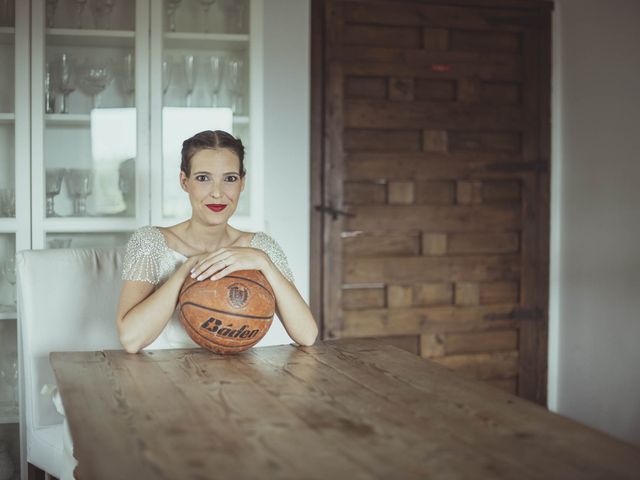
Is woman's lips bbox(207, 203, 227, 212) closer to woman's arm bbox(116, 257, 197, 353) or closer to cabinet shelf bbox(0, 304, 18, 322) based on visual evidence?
woman's arm bbox(116, 257, 197, 353)

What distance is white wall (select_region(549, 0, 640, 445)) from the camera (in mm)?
4035

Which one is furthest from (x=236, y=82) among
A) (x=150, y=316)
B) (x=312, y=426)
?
(x=312, y=426)

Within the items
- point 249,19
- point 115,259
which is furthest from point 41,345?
point 249,19

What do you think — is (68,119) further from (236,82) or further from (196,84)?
(236,82)

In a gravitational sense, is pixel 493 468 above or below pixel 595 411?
above

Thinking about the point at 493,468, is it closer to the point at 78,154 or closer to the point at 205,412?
the point at 205,412

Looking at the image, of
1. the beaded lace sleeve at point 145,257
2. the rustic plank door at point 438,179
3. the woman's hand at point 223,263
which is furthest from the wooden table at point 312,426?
the rustic plank door at point 438,179

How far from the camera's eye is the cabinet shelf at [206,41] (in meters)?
3.45

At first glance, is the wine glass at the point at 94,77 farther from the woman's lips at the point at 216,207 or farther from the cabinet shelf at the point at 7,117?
the woman's lips at the point at 216,207

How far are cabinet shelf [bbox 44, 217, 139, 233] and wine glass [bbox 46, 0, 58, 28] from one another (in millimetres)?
776

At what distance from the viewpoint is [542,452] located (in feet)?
4.06

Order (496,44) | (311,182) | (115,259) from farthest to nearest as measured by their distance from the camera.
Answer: (496,44)
(311,182)
(115,259)

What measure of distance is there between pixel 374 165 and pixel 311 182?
1.09 feet

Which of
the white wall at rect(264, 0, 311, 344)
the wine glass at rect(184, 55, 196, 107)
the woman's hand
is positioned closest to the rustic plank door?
the white wall at rect(264, 0, 311, 344)
